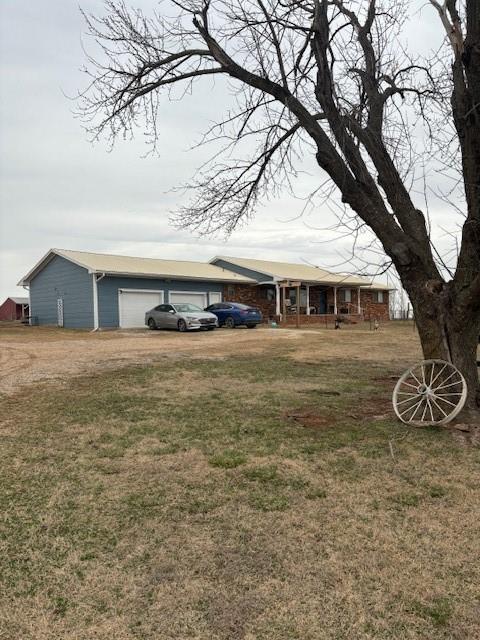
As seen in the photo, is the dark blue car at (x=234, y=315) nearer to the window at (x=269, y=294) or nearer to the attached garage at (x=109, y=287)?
the attached garage at (x=109, y=287)

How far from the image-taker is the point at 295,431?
5.38 meters

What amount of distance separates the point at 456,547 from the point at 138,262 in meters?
25.0

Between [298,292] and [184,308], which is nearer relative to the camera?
[184,308]

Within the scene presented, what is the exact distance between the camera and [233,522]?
3291mm

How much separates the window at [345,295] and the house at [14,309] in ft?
86.3

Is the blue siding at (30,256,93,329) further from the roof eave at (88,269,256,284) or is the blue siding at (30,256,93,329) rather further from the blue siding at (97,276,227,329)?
the roof eave at (88,269,256,284)

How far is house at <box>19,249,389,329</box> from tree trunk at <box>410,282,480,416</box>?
16.9 meters

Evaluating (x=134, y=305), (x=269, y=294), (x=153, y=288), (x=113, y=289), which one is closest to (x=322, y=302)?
(x=269, y=294)

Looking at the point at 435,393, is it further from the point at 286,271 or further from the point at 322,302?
the point at 322,302

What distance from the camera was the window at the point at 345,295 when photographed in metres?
33.7

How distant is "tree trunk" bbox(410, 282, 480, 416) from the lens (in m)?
5.66

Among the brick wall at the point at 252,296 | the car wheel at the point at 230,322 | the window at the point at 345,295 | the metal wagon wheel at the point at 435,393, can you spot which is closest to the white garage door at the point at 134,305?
the car wheel at the point at 230,322

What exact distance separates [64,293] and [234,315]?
8.26 m

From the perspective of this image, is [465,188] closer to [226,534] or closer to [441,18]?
[441,18]
